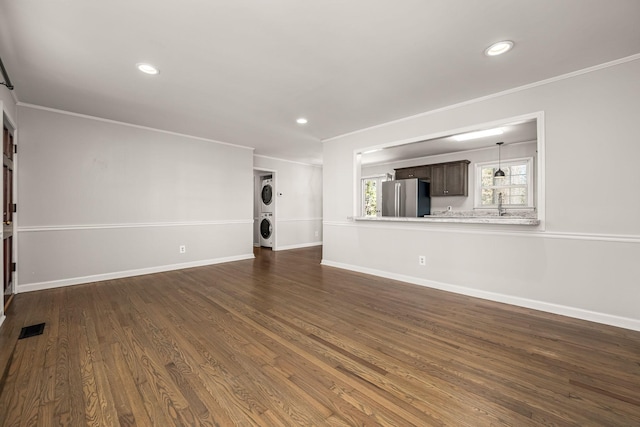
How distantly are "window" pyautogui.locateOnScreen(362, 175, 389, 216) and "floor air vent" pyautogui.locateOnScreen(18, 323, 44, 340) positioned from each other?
6.85 m

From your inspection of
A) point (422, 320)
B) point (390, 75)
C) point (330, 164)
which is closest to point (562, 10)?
point (390, 75)

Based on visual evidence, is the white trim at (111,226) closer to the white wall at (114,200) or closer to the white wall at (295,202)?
the white wall at (114,200)

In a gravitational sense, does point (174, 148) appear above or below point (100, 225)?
above

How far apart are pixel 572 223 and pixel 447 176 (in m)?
3.56

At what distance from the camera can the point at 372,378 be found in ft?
5.78

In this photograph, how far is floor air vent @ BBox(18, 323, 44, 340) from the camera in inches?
92.9

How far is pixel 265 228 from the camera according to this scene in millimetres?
7727

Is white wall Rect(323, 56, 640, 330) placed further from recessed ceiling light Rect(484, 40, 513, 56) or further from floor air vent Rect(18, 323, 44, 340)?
floor air vent Rect(18, 323, 44, 340)

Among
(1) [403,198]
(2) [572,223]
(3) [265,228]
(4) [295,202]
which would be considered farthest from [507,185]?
(3) [265,228]

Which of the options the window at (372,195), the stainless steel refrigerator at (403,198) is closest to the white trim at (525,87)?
the stainless steel refrigerator at (403,198)

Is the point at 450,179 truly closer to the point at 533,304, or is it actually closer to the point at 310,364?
the point at 533,304

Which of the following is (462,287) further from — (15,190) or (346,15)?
(15,190)

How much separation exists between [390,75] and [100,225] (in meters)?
4.68

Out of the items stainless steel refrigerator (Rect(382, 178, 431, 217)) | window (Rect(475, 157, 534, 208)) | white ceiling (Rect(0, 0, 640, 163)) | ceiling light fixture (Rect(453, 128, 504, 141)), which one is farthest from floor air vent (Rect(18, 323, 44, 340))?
window (Rect(475, 157, 534, 208))
